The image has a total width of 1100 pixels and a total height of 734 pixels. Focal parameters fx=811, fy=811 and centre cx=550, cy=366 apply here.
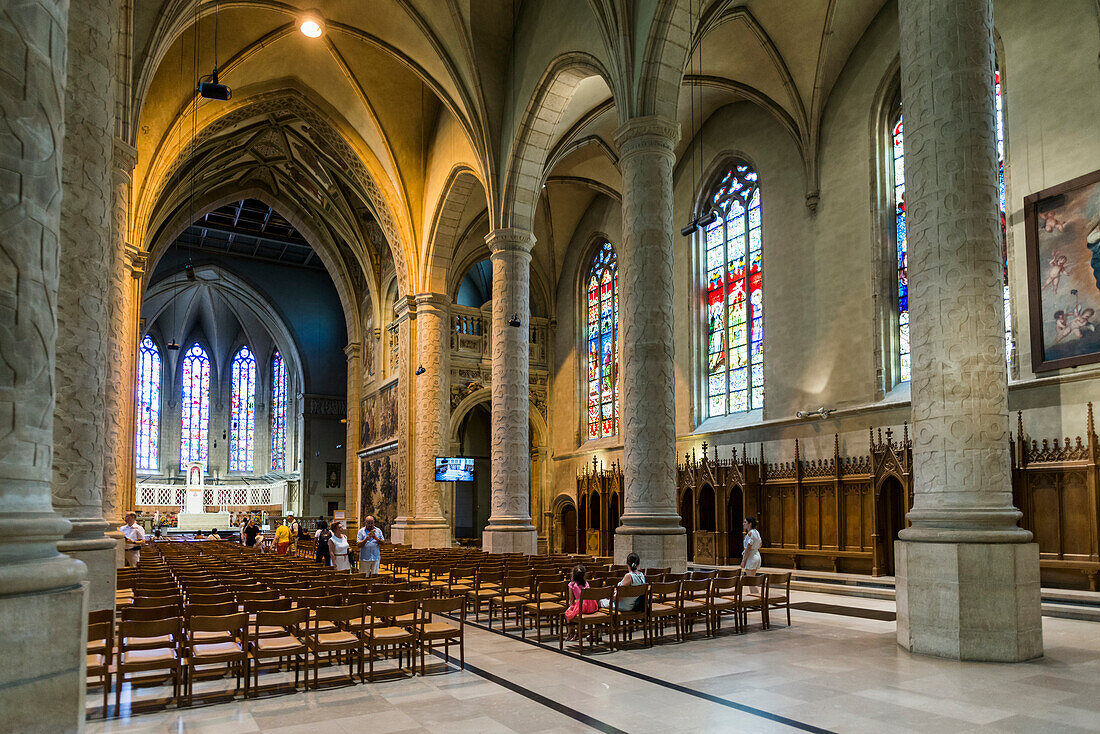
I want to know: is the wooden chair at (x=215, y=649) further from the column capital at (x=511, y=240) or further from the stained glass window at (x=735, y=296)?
the stained glass window at (x=735, y=296)

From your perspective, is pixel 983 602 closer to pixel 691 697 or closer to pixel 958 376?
pixel 958 376

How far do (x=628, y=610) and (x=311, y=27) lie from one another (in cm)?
1721

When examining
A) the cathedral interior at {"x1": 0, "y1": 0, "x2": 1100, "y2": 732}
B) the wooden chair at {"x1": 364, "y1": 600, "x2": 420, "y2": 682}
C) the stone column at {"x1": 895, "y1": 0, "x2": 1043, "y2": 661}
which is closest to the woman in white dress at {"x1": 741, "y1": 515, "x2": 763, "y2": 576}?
the cathedral interior at {"x1": 0, "y1": 0, "x2": 1100, "y2": 732}

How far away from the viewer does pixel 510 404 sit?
18719 millimetres

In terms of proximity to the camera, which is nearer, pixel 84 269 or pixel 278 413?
pixel 84 269

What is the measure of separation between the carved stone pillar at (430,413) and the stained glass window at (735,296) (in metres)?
8.57

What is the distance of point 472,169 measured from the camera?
21.8 meters

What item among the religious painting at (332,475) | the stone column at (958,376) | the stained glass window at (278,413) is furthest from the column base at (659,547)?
the stained glass window at (278,413)

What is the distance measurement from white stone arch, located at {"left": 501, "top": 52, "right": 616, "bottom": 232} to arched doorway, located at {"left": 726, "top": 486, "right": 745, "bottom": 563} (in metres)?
8.35

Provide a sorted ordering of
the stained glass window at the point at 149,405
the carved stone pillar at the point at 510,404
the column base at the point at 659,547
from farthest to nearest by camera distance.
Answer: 1. the stained glass window at the point at 149,405
2. the carved stone pillar at the point at 510,404
3. the column base at the point at 659,547

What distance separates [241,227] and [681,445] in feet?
81.6

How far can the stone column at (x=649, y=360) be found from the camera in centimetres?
1254

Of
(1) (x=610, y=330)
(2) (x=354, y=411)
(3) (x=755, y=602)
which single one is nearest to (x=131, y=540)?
(3) (x=755, y=602)

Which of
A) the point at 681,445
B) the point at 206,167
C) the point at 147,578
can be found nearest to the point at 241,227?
the point at 206,167
